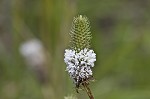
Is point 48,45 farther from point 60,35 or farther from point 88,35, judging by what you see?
point 88,35

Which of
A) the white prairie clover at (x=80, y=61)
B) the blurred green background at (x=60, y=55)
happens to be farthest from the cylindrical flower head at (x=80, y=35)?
the blurred green background at (x=60, y=55)

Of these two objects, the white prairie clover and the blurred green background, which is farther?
the blurred green background

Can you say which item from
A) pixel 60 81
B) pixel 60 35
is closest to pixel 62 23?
pixel 60 35

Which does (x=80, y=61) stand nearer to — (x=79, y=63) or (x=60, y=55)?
(x=79, y=63)

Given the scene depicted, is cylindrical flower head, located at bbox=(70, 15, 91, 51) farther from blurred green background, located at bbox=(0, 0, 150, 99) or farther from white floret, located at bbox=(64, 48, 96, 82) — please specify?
blurred green background, located at bbox=(0, 0, 150, 99)

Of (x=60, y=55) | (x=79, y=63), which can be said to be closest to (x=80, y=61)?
(x=79, y=63)

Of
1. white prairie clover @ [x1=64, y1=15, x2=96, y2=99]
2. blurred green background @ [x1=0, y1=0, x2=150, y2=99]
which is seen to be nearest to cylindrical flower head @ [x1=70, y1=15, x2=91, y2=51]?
white prairie clover @ [x1=64, y1=15, x2=96, y2=99]

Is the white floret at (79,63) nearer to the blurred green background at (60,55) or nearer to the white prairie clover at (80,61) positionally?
the white prairie clover at (80,61)
